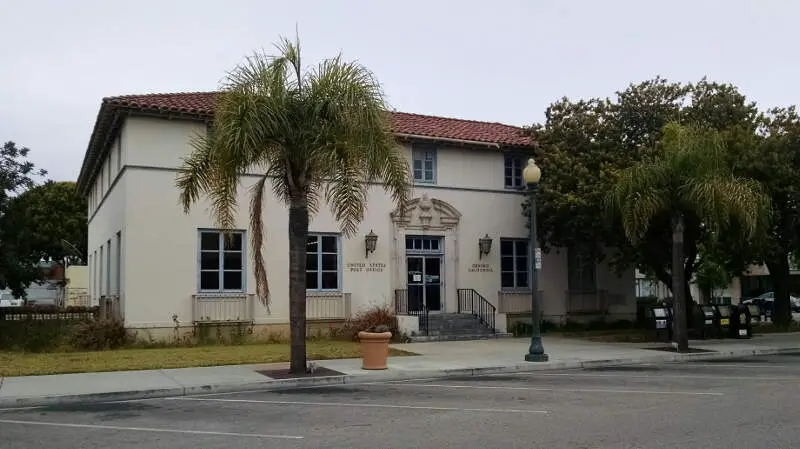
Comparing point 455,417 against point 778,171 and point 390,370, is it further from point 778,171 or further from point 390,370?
point 778,171

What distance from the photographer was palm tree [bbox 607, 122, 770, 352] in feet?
61.1

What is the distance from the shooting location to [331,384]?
14266mm

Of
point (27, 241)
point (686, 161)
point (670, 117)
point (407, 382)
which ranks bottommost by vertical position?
point (407, 382)

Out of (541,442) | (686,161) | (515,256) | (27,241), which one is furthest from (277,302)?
(541,442)

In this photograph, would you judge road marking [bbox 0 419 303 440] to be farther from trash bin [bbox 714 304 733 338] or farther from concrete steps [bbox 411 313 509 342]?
trash bin [bbox 714 304 733 338]

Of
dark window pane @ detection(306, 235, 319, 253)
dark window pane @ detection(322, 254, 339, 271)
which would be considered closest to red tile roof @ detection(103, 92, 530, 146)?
dark window pane @ detection(306, 235, 319, 253)

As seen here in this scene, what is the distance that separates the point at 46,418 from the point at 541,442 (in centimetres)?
681

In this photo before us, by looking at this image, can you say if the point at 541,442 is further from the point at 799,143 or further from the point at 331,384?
the point at 799,143

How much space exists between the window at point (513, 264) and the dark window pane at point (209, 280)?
988 centimetres

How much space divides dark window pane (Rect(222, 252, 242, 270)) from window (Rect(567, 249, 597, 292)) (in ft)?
39.1

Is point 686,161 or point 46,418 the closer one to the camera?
point 46,418

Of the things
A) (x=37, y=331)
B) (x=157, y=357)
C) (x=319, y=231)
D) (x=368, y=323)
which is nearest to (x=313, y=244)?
(x=319, y=231)

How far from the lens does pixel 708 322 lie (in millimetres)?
23469

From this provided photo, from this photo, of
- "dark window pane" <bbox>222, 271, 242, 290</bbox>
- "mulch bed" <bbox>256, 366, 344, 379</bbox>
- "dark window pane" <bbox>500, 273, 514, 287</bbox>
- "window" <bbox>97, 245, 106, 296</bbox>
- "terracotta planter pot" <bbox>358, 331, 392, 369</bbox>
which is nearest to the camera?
"mulch bed" <bbox>256, 366, 344, 379</bbox>
